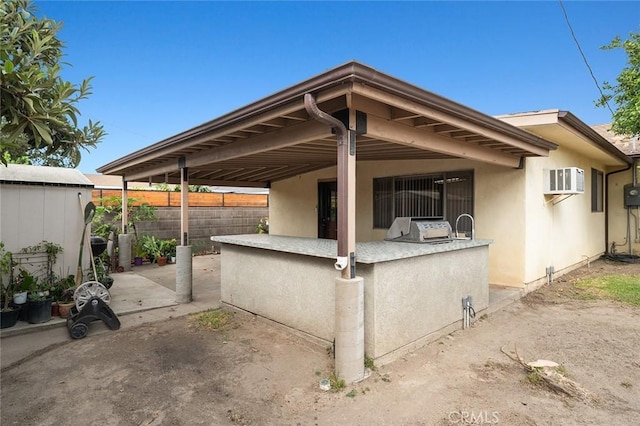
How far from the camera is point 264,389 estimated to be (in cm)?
306

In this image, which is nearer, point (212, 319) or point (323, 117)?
point (323, 117)

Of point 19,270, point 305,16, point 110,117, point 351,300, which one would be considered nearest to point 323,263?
point 351,300

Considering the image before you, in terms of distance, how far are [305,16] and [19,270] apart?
10447 millimetres

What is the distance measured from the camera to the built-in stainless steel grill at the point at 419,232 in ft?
14.6

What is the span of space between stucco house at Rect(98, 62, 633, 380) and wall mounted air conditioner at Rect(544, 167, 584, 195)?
0.09 ft

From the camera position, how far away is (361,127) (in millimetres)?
3131

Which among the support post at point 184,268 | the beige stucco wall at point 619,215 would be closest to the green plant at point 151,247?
the support post at point 184,268

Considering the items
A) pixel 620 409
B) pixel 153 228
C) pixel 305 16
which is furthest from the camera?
pixel 305 16

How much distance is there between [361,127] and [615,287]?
638 centimetres

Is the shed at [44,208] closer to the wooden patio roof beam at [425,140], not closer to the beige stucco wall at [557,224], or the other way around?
the wooden patio roof beam at [425,140]

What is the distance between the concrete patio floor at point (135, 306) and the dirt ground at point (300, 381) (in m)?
0.36

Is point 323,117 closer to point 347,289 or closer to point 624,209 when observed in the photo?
point 347,289

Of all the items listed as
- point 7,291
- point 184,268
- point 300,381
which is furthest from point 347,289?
A: point 7,291

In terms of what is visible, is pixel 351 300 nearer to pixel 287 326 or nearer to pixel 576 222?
pixel 287 326
